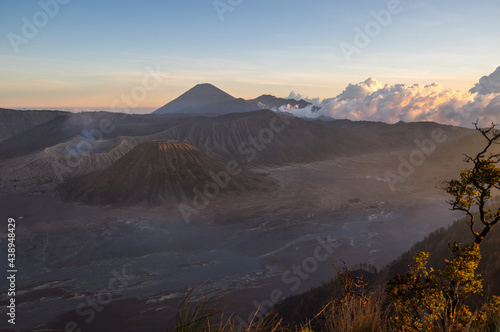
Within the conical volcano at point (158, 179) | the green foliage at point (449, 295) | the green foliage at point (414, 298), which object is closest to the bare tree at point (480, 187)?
the green foliage at point (449, 295)

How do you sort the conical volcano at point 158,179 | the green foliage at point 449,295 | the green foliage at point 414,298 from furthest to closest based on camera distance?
the conical volcano at point 158,179, the green foliage at point 414,298, the green foliage at point 449,295

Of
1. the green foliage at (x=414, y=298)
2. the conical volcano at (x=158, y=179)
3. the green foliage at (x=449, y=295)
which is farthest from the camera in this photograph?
the conical volcano at (x=158, y=179)

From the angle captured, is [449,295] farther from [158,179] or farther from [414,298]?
[158,179]

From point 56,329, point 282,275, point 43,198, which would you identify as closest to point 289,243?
point 282,275

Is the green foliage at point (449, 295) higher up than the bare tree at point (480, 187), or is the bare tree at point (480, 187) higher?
the bare tree at point (480, 187)

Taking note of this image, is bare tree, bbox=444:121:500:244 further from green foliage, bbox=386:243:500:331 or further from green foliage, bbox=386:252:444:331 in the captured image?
green foliage, bbox=386:252:444:331

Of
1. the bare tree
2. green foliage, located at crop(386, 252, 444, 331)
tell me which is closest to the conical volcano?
green foliage, located at crop(386, 252, 444, 331)

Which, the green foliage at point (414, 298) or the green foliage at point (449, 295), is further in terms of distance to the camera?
the green foliage at point (414, 298)

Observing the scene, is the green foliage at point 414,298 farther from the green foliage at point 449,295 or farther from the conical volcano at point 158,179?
the conical volcano at point 158,179

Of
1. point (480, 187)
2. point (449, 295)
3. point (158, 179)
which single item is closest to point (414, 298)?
point (449, 295)
